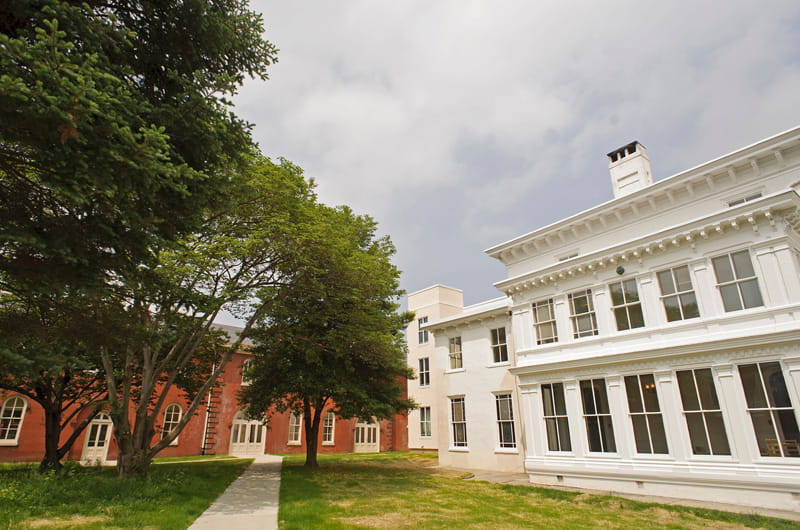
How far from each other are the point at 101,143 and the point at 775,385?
15.9 meters

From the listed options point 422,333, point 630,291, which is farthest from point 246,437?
point 630,291

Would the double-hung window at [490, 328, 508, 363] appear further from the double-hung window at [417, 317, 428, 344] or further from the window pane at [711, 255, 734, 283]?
the double-hung window at [417, 317, 428, 344]

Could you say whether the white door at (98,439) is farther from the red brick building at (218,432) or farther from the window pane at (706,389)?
the window pane at (706,389)

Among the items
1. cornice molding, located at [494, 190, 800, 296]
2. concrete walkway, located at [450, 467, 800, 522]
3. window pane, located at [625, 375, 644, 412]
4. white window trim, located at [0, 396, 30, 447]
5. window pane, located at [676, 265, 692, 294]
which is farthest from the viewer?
white window trim, located at [0, 396, 30, 447]

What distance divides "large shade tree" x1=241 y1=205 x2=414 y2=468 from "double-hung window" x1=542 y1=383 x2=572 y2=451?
6.41 m

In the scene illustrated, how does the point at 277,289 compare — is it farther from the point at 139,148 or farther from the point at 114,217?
the point at 139,148

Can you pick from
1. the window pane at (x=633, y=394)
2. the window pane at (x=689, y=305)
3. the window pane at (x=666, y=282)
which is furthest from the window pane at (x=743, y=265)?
the window pane at (x=633, y=394)

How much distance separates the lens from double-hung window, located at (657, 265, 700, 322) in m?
13.5

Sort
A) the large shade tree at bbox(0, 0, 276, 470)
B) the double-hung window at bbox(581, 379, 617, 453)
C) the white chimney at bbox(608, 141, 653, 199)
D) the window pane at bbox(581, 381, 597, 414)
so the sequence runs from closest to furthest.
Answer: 1. the large shade tree at bbox(0, 0, 276, 470)
2. the double-hung window at bbox(581, 379, 617, 453)
3. the window pane at bbox(581, 381, 597, 414)
4. the white chimney at bbox(608, 141, 653, 199)

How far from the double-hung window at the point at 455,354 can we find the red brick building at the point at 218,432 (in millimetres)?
11442

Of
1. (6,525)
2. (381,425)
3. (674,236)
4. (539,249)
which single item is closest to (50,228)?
(6,525)

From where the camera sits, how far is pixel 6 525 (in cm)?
747

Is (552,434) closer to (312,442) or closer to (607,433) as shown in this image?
(607,433)

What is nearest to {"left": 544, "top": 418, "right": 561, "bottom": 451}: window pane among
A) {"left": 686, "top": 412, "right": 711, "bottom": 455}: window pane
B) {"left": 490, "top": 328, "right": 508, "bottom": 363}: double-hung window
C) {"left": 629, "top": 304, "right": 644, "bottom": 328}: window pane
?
{"left": 686, "top": 412, "right": 711, "bottom": 455}: window pane
